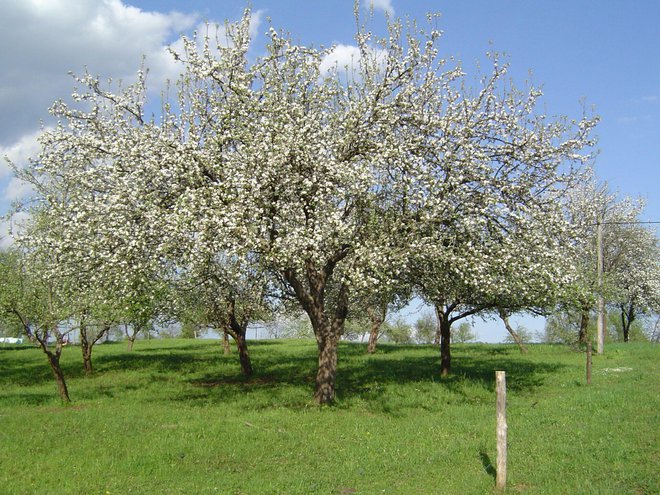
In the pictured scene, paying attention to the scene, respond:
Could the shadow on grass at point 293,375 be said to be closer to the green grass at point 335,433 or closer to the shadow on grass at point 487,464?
the green grass at point 335,433

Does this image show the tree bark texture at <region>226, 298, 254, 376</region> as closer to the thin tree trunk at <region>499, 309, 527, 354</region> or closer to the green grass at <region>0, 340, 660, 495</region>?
the green grass at <region>0, 340, 660, 495</region>

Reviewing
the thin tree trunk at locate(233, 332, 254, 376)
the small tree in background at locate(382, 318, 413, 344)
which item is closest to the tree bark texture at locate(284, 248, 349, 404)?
the thin tree trunk at locate(233, 332, 254, 376)

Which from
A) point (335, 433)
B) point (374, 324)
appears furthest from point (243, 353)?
point (335, 433)

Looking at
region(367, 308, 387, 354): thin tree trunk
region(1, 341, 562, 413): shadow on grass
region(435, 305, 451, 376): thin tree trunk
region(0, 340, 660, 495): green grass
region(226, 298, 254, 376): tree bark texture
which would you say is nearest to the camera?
region(0, 340, 660, 495): green grass

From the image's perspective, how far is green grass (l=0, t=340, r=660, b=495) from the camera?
12.8 m

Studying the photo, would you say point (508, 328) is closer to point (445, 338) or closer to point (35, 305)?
point (445, 338)

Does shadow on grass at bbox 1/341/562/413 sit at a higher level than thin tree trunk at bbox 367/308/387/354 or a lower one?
lower

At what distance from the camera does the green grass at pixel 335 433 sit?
1277 cm

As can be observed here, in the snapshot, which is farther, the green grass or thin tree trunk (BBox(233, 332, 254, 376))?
thin tree trunk (BBox(233, 332, 254, 376))

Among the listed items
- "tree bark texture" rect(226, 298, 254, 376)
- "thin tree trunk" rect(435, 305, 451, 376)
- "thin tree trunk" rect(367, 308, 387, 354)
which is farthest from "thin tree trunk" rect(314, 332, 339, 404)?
"thin tree trunk" rect(367, 308, 387, 354)

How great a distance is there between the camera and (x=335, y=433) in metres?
17.9

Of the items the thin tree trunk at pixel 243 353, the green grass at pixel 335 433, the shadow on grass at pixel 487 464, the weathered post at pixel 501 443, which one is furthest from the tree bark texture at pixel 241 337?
the weathered post at pixel 501 443

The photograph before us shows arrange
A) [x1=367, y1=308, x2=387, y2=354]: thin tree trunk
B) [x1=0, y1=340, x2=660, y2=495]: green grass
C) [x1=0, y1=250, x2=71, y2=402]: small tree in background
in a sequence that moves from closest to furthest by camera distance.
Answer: [x1=0, y1=340, x2=660, y2=495]: green grass → [x1=0, y1=250, x2=71, y2=402]: small tree in background → [x1=367, y1=308, x2=387, y2=354]: thin tree trunk

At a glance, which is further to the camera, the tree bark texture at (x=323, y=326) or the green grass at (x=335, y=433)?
the tree bark texture at (x=323, y=326)
